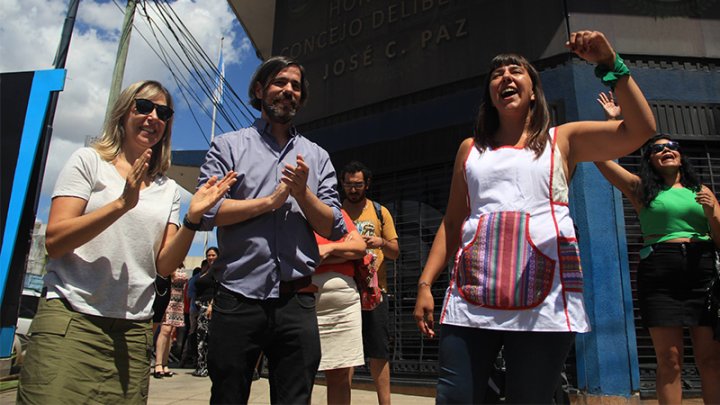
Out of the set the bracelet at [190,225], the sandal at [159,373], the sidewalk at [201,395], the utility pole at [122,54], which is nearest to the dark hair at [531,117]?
the bracelet at [190,225]

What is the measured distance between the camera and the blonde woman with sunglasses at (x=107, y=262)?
1.92 meters

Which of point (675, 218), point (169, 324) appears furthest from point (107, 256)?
point (169, 324)

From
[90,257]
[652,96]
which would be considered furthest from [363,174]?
[652,96]

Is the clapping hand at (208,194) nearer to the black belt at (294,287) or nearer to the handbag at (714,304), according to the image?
the black belt at (294,287)

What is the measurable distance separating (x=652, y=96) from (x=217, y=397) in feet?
19.8

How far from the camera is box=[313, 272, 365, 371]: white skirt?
3.18m

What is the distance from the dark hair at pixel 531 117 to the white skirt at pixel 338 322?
1468 mm

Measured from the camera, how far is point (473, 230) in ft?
6.55

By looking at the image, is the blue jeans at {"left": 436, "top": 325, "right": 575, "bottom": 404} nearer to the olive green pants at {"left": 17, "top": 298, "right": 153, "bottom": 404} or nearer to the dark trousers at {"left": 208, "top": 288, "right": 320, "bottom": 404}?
the dark trousers at {"left": 208, "top": 288, "right": 320, "bottom": 404}

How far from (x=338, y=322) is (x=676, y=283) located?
227cm

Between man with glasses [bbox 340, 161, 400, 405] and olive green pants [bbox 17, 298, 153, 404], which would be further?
man with glasses [bbox 340, 161, 400, 405]

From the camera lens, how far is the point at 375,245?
12.7 ft

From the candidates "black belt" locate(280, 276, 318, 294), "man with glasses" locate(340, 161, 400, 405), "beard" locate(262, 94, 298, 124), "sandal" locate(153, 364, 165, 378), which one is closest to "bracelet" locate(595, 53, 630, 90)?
"beard" locate(262, 94, 298, 124)

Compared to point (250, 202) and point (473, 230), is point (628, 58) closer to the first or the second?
point (473, 230)
